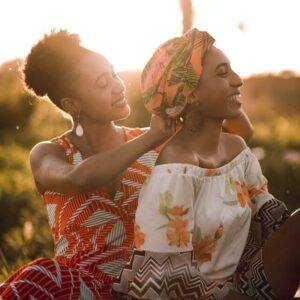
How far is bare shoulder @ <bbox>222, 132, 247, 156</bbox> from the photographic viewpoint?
3.99 m

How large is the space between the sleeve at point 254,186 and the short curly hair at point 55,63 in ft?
3.21

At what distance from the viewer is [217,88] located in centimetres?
369

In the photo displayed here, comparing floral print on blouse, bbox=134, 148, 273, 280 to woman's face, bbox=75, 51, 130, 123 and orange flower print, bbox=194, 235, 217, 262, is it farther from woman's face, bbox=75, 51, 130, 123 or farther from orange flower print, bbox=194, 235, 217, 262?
woman's face, bbox=75, 51, 130, 123

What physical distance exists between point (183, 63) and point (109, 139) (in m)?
0.86

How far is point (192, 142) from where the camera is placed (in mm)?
3770

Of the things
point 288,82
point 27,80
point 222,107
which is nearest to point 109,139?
point 27,80

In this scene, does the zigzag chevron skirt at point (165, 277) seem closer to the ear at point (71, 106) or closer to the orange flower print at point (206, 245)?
the orange flower print at point (206, 245)

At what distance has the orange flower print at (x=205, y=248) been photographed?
3.65 meters

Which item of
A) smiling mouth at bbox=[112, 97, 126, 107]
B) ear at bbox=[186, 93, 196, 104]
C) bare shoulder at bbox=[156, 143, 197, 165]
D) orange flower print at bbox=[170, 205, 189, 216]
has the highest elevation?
ear at bbox=[186, 93, 196, 104]

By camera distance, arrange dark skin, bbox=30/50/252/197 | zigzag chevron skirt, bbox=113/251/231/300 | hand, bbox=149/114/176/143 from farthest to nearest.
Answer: dark skin, bbox=30/50/252/197
hand, bbox=149/114/176/143
zigzag chevron skirt, bbox=113/251/231/300

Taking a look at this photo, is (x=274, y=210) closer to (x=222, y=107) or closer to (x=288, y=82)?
(x=222, y=107)

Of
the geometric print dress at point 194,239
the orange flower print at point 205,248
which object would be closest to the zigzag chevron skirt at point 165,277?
the geometric print dress at point 194,239

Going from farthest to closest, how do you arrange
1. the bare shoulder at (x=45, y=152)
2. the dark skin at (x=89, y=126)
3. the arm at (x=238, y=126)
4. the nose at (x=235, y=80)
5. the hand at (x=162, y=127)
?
the arm at (x=238, y=126), the bare shoulder at (x=45, y=152), the dark skin at (x=89, y=126), the nose at (x=235, y=80), the hand at (x=162, y=127)

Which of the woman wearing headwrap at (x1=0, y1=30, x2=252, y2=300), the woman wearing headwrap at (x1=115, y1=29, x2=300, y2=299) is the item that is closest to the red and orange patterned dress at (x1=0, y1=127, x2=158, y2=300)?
the woman wearing headwrap at (x1=0, y1=30, x2=252, y2=300)
